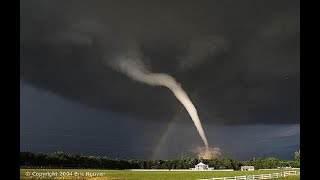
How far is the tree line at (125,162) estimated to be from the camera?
3.74 m

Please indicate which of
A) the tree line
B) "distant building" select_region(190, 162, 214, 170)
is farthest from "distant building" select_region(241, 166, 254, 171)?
"distant building" select_region(190, 162, 214, 170)

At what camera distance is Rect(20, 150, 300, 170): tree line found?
3.74 metres

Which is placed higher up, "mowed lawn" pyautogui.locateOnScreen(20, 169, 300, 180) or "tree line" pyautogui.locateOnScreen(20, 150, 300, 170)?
"tree line" pyautogui.locateOnScreen(20, 150, 300, 170)

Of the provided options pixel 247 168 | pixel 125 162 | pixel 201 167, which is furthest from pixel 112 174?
pixel 247 168

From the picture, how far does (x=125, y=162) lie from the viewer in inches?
154

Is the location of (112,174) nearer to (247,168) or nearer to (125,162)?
(125,162)

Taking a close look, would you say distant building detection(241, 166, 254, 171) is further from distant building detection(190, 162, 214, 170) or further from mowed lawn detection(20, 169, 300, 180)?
distant building detection(190, 162, 214, 170)

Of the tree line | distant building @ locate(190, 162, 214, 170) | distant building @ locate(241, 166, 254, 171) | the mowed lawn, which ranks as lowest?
Result: the mowed lawn

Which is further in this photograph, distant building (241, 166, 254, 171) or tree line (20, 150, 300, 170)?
A: distant building (241, 166, 254, 171)

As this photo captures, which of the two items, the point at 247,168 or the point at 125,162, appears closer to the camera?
the point at 125,162
